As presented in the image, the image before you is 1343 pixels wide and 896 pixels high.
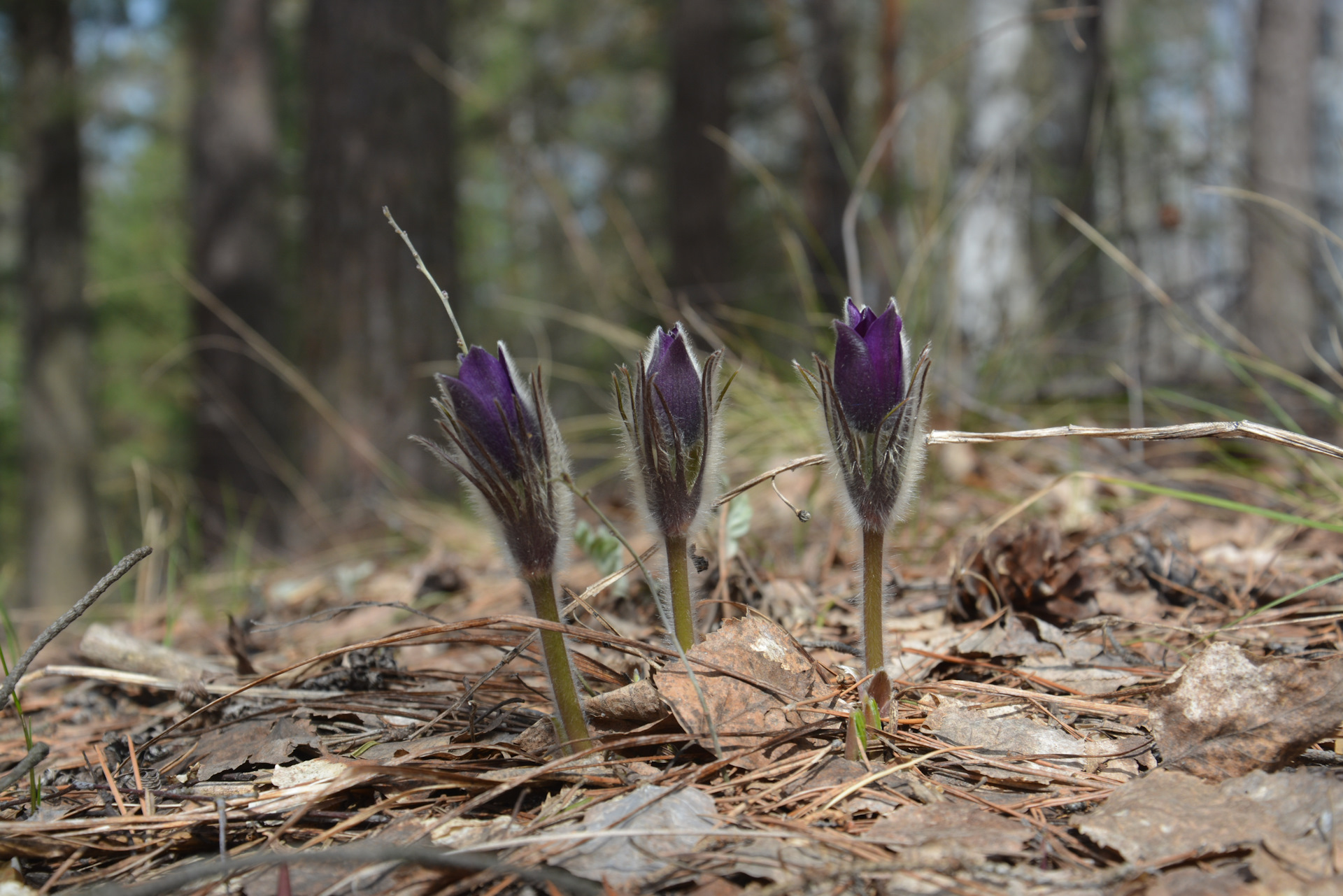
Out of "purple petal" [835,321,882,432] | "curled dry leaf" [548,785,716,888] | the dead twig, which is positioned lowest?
"curled dry leaf" [548,785,716,888]

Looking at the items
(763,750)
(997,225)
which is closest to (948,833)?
(763,750)

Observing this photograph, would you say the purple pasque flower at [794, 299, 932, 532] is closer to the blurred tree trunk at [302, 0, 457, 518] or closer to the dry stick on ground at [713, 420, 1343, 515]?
the dry stick on ground at [713, 420, 1343, 515]

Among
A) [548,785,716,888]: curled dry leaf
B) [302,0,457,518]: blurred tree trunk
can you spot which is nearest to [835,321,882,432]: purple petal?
[548,785,716,888]: curled dry leaf

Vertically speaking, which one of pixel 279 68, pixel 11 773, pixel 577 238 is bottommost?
pixel 11 773

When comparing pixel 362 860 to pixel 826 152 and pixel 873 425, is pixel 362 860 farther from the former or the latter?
pixel 826 152

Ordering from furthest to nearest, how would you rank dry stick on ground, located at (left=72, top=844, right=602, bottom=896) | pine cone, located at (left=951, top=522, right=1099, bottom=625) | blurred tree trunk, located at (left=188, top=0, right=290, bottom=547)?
blurred tree trunk, located at (left=188, top=0, right=290, bottom=547), pine cone, located at (left=951, top=522, right=1099, bottom=625), dry stick on ground, located at (left=72, top=844, right=602, bottom=896)

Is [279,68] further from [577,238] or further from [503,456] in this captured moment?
[503,456]

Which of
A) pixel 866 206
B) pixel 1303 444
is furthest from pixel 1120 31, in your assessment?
pixel 1303 444
